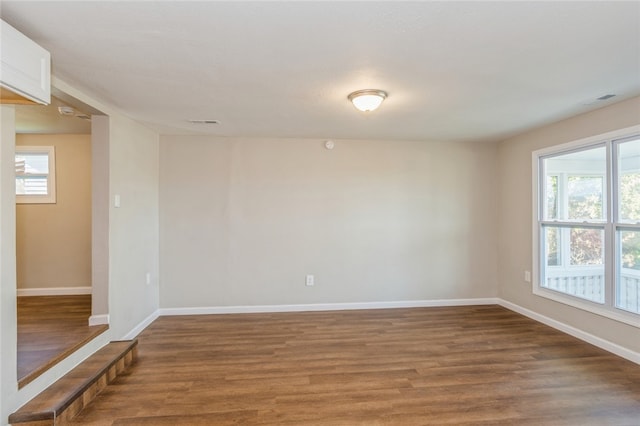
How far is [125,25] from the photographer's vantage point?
164 cm

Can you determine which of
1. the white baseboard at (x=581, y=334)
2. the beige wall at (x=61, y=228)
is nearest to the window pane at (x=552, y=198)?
the white baseboard at (x=581, y=334)

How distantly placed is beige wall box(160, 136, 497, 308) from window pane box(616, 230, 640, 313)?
1.63 m

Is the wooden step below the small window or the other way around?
below

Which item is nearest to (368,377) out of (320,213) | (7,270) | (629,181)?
(320,213)

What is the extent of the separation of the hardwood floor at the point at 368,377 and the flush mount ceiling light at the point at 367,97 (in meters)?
2.24

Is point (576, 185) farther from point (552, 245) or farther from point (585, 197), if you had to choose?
point (552, 245)

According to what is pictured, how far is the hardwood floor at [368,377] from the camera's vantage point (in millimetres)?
2057

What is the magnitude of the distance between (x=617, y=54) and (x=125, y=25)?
2948 millimetres

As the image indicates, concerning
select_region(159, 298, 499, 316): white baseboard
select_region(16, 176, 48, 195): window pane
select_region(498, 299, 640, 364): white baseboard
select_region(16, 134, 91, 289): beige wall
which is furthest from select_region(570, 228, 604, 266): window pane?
select_region(16, 176, 48, 195): window pane

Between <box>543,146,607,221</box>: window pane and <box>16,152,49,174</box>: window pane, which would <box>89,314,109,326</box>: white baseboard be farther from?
<box>543,146,607,221</box>: window pane

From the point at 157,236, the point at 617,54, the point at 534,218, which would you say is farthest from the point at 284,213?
the point at 617,54

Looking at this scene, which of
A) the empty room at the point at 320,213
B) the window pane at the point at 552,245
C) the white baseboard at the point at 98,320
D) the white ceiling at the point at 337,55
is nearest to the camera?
the white ceiling at the point at 337,55

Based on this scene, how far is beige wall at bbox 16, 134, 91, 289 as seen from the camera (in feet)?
13.7

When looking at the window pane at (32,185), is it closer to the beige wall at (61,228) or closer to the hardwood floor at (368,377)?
the beige wall at (61,228)
